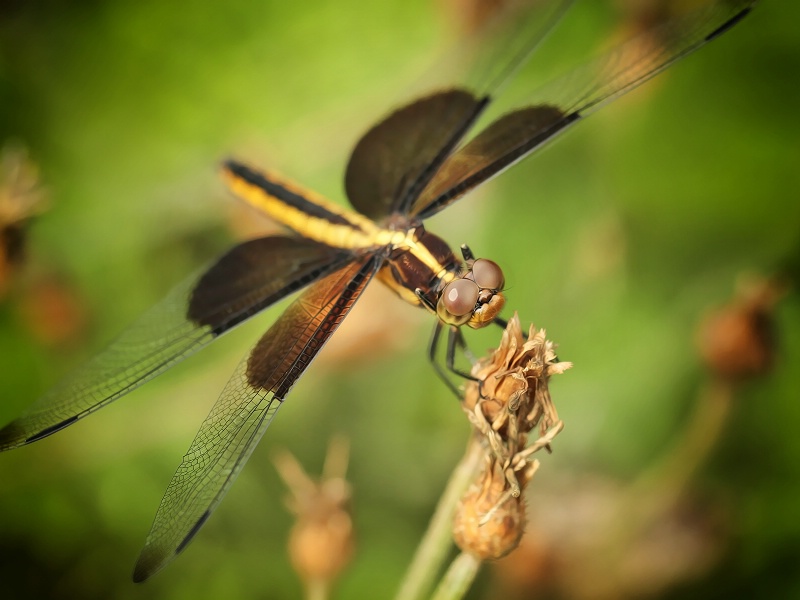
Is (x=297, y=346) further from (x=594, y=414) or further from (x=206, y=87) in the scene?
(x=206, y=87)

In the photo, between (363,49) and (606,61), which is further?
(363,49)

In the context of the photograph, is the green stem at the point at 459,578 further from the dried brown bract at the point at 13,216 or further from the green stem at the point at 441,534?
the dried brown bract at the point at 13,216

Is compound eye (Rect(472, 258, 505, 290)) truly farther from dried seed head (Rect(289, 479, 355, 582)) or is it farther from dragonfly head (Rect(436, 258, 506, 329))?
dried seed head (Rect(289, 479, 355, 582))

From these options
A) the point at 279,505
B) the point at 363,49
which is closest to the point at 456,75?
the point at 363,49

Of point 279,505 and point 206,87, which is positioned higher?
point 206,87

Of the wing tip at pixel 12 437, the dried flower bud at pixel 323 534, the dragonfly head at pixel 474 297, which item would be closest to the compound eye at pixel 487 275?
the dragonfly head at pixel 474 297

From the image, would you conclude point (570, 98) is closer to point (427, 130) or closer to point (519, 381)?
point (427, 130)

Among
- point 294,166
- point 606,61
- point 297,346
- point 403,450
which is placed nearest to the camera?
point 297,346
